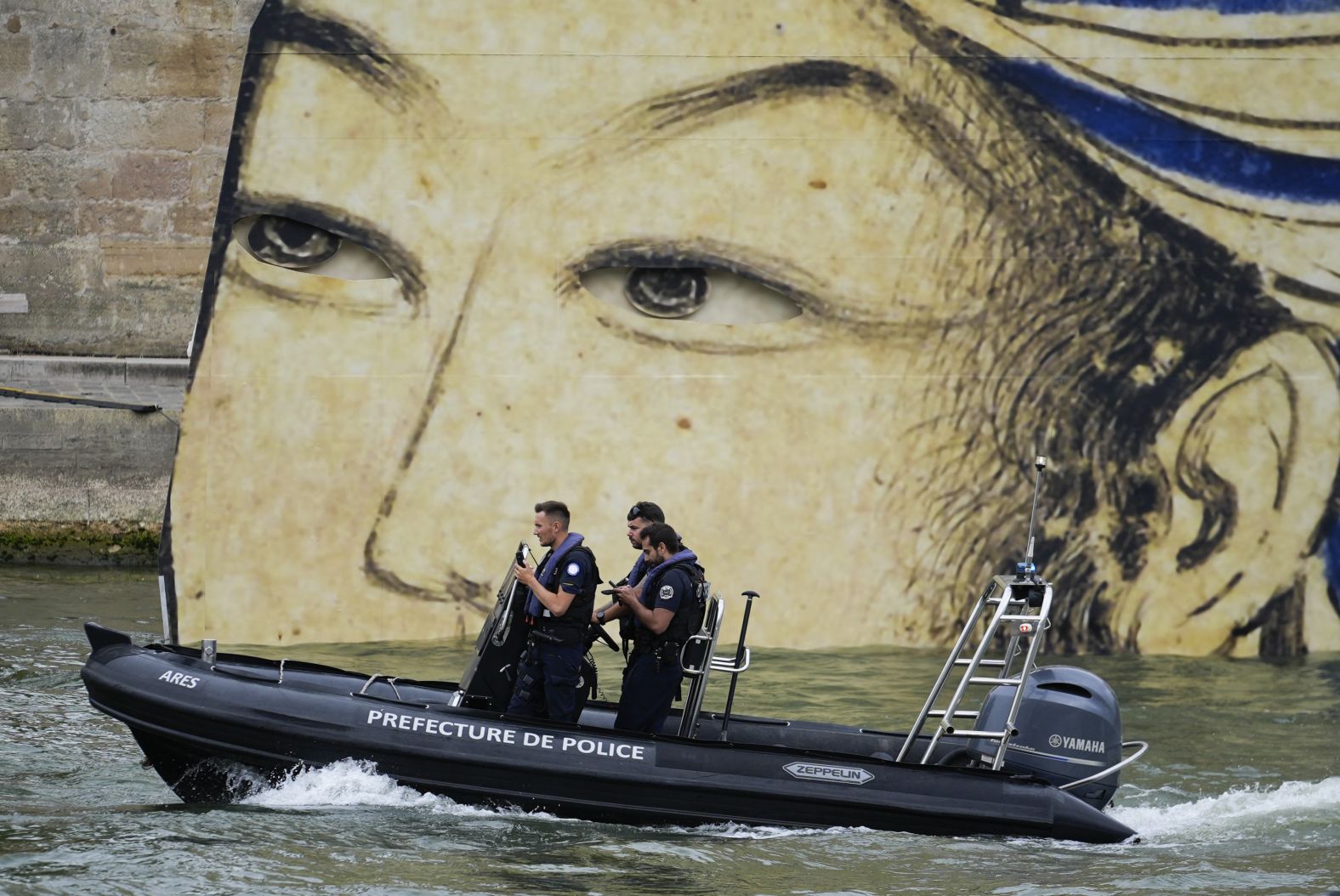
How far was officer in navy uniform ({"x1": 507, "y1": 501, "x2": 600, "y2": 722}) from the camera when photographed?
697 cm

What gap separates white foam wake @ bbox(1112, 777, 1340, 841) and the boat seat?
6.18ft

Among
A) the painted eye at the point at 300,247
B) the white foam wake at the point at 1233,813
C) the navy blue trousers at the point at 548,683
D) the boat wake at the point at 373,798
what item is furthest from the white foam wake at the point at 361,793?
the painted eye at the point at 300,247

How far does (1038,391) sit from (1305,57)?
9.25 ft

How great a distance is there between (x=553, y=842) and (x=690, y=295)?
5.16 m

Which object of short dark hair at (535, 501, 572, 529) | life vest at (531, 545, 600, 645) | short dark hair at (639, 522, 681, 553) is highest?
short dark hair at (535, 501, 572, 529)

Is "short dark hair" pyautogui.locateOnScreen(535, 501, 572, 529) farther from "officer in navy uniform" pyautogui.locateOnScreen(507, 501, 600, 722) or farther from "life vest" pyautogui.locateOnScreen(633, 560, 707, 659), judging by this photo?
"life vest" pyautogui.locateOnScreen(633, 560, 707, 659)

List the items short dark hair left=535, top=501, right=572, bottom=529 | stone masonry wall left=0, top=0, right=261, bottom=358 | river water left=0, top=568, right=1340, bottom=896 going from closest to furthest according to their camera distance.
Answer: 1. river water left=0, top=568, right=1340, bottom=896
2. short dark hair left=535, top=501, right=572, bottom=529
3. stone masonry wall left=0, top=0, right=261, bottom=358

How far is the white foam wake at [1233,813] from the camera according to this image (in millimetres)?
7176

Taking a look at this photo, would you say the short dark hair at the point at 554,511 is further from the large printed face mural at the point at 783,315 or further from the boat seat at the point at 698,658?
the large printed face mural at the point at 783,315

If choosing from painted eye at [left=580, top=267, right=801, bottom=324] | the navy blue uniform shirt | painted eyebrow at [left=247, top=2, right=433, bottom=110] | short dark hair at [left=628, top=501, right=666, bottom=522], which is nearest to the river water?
the navy blue uniform shirt

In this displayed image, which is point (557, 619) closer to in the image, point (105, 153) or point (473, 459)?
point (473, 459)

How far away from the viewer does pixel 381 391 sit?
35.6ft

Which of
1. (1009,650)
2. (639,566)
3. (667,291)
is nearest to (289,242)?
(667,291)

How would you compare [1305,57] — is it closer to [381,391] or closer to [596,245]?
[596,245]
